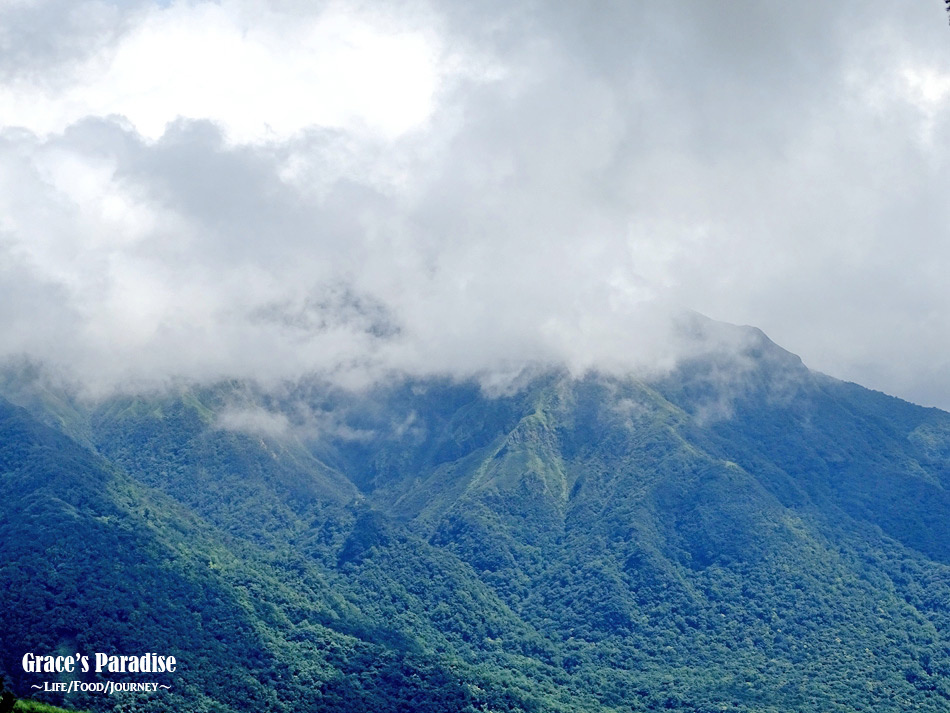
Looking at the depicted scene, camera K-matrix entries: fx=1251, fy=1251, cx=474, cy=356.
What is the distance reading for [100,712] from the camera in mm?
174125

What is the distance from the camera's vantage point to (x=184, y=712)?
596ft

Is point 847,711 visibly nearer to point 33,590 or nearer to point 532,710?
point 532,710

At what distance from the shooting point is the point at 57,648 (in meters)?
185

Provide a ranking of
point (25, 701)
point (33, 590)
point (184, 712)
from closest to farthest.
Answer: point (25, 701) < point (184, 712) < point (33, 590)

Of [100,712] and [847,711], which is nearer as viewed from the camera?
[100,712]

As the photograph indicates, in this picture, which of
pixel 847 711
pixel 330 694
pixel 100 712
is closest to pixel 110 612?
pixel 100 712

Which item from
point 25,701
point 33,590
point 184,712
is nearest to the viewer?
point 25,701

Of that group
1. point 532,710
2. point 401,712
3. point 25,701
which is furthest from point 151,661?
point 532,710

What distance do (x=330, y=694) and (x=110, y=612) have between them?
36.9 meters

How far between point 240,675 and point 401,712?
26.0 metres

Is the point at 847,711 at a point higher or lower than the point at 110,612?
lower

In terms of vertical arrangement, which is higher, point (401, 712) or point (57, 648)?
point (57, 648)

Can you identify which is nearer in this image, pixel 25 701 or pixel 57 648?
pixel 25 701

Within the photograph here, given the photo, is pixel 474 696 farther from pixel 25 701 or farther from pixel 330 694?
pixel 25 701
